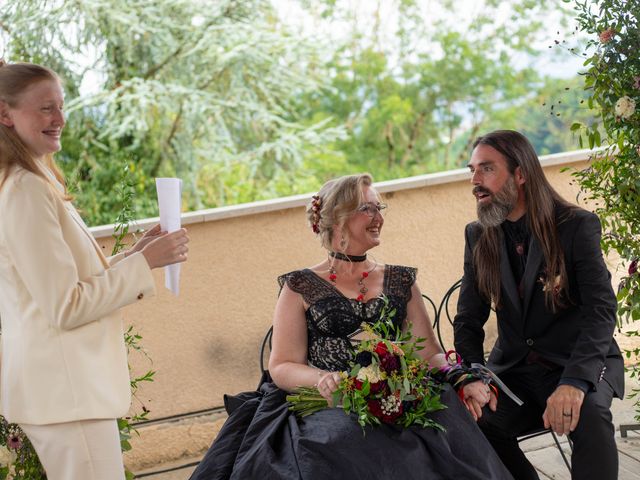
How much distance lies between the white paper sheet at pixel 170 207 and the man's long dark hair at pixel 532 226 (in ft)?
3.89

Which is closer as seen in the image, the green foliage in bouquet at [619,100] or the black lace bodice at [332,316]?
the black lace bodice at [332,316]

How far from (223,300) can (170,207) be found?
6.04ft

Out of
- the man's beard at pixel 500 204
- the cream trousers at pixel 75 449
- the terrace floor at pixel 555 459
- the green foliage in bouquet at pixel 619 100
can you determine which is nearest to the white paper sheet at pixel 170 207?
the cream trousers at pixel 75 449

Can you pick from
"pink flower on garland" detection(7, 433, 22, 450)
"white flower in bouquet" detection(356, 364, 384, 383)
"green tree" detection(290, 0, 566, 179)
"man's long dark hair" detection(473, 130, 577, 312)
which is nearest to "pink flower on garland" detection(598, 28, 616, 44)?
"man's long dark hair" detection(473, 130, 577, 312)

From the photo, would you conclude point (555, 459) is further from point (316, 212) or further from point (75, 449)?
point (75, 449)

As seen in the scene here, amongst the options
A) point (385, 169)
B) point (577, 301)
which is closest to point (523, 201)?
point (577, 301)

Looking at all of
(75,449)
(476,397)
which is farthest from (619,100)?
(75,449)

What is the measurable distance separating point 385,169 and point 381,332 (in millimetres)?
13965

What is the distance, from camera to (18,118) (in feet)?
6.09

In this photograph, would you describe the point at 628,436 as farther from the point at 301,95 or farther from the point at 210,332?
the point at 301,95

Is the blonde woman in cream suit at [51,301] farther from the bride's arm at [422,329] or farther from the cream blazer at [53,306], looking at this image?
the bride's arm at [422,329]

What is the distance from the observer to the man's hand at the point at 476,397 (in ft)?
7.99

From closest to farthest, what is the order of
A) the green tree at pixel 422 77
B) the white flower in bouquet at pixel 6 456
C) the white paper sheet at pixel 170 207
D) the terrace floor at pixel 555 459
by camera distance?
the white paper sheet at pixel 170 207
the white flower in bouquet at pixel 6 456
the terrace floor at pixel 555 459
the green tree at pixel 422 77

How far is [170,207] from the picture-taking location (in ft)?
6.72
